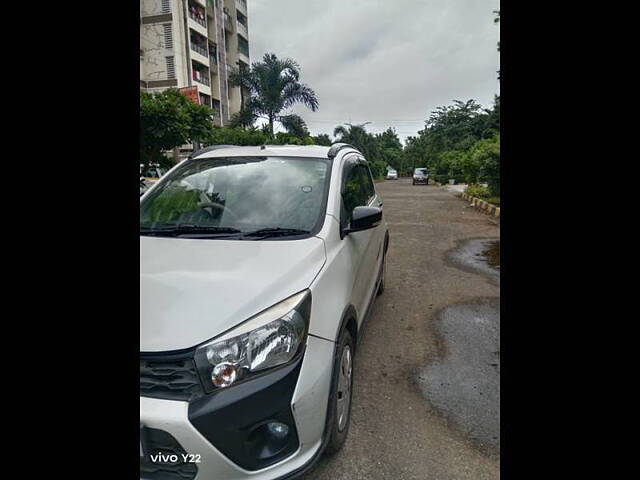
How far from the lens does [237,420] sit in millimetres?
1333

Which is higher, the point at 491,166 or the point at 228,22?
the point at 228,22

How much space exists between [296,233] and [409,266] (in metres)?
3.91

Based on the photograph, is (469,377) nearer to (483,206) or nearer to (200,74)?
(483,206)

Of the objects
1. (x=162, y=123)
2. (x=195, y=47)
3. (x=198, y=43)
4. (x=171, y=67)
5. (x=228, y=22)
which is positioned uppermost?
(x=228, y=22)

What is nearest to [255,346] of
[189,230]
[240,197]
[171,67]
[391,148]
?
[189,230]

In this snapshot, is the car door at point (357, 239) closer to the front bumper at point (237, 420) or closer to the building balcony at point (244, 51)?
the front bumper at point (237, 420)

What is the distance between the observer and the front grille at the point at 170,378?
134 cm

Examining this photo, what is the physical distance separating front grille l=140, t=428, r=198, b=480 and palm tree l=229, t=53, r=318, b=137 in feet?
64.0

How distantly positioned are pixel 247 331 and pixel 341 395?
80 centimetres

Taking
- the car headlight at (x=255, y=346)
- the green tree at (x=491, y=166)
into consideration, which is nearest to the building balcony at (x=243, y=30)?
the green tree at (x=491, y=166)

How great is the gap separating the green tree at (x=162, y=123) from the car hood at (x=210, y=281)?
6.60 meters
